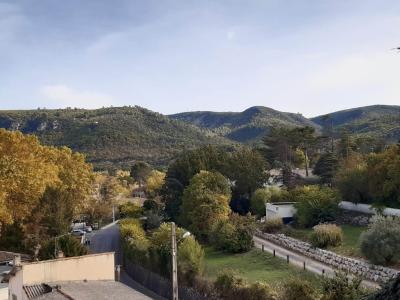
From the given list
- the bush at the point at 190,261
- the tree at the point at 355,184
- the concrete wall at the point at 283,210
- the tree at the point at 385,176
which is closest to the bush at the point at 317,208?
the tree at the point at 355,184

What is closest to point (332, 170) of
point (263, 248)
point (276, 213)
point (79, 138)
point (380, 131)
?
point (276, 213)

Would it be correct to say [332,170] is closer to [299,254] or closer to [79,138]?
[299,254]

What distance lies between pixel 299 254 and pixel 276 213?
15.1 m

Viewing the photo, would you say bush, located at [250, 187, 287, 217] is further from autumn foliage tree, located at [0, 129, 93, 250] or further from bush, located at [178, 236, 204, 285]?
bush, located at [178, 236, 204, 285]

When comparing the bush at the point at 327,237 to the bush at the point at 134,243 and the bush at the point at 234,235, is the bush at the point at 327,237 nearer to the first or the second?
the bush at the point at 234,235

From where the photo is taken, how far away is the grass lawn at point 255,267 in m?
34.6

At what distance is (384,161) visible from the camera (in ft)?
167

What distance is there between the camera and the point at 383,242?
3391 cm

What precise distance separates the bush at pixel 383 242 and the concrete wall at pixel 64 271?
16922 mm

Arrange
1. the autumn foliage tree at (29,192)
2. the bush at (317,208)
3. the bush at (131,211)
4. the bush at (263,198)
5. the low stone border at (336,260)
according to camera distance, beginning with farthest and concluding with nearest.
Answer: the bush at (131,211) → the bush at (263,198) → the bush at (317,208) → the autumn foliage tree at (29,192) → the low stone border at (336,260)

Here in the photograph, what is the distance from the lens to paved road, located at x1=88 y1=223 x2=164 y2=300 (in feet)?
150

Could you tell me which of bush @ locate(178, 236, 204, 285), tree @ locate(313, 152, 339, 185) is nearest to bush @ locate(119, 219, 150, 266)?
bush @ locate(178, 236, 204, 285)

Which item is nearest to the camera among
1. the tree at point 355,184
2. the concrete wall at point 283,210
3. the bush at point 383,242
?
the bush at point 383,242

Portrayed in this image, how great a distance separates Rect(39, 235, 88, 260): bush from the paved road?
607 cm
